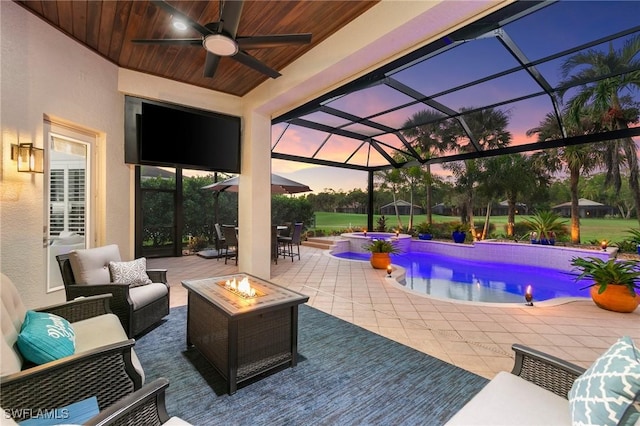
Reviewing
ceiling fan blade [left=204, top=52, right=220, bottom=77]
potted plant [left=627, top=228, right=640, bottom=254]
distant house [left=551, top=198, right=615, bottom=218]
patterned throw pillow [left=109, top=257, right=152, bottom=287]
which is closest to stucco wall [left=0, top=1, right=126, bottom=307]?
patterned throw pillow [left=109, top=257, right=152, bottom=287]

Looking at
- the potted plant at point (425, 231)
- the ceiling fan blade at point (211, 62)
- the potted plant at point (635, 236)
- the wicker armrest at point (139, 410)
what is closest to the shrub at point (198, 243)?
the ceiling fan blade at point (211, 62)

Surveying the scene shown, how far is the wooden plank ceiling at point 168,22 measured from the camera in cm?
296

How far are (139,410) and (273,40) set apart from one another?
10.1 ft

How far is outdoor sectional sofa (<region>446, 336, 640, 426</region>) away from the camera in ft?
3.12

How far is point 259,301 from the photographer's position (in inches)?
89.0

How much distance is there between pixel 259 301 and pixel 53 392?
1.24 metres

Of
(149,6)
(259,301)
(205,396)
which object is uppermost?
(149,6)

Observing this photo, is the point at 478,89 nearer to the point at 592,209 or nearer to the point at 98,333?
the point at 592,209

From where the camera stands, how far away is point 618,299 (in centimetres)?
366

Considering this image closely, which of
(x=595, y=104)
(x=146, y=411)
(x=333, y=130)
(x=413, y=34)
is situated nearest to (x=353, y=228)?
(x=333, y=130)

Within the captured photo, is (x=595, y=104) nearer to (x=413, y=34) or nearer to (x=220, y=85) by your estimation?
(x=413, y=34)

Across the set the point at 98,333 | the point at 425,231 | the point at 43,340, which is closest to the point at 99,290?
the point at 98,333

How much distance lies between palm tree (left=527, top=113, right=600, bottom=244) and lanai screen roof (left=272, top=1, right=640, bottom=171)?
0.56 ft

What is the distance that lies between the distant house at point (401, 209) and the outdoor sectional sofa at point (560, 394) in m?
10.1
